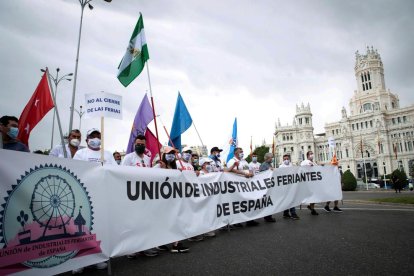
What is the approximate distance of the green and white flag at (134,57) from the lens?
20.2ft

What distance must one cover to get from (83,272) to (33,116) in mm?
3008

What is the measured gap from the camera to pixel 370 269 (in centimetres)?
342

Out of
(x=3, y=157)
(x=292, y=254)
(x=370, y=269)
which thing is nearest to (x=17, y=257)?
(x=3, y=157)

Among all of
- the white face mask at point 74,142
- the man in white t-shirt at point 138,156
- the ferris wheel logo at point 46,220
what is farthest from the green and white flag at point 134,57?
the ferris wheel logo at point 46,220

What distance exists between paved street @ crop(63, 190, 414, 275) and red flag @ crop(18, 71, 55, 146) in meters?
2.88

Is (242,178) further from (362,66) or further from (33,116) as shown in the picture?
(362,66)

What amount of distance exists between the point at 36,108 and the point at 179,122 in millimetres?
3696

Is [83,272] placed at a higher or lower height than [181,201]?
lower

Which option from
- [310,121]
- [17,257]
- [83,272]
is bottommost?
[83,272]

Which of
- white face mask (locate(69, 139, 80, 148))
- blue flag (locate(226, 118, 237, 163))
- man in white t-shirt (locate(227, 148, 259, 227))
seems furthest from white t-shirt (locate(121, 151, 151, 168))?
blue flag (locate(226, 118, 237, 163))

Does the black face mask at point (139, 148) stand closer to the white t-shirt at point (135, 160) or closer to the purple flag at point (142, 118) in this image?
the white t-shirt at point (135, 160)

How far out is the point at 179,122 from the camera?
7.99 metres

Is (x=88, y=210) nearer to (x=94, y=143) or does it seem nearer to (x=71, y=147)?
(x=94, y=143)

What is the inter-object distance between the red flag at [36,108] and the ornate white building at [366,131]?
70738 millimetres
